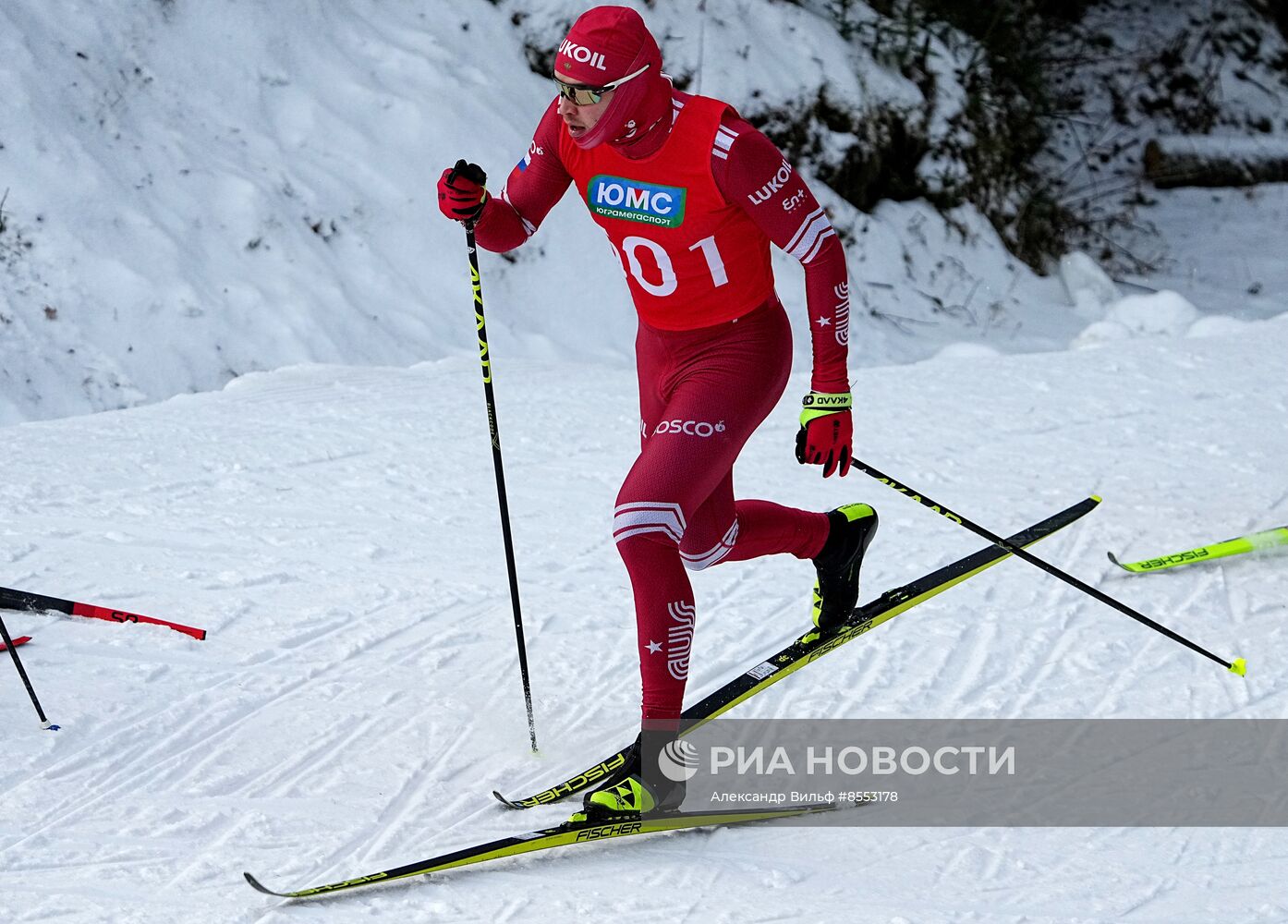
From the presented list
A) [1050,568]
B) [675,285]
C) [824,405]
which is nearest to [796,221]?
[675,285]

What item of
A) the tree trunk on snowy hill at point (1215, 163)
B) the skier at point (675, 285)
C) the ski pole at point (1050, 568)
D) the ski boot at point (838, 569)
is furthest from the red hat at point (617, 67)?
the tree trunk on snowy hill at point (1215, 163)

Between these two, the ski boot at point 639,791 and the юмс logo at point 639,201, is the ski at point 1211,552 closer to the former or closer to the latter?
the ski boot at point 639,791

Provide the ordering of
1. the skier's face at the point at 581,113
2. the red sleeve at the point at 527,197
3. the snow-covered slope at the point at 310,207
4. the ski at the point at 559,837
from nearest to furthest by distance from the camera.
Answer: the ski at the point at 559,837 < the skier's face at the point at 581,113 < the red sleeve at the point at 527,197 < the snow-covered slope at the point at 310,207

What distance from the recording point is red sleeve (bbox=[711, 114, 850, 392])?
2.96 meters

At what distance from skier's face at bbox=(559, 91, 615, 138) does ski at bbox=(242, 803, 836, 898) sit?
5.18 ft

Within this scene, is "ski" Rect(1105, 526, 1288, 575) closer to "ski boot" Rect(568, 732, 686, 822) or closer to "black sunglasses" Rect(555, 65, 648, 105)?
"ski boot" Rect(568, 732, 686, 822)

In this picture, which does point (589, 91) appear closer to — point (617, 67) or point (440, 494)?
point (617, 67)

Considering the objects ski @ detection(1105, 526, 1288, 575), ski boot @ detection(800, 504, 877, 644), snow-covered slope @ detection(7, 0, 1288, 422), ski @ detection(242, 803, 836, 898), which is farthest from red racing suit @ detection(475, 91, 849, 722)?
snow-covered slope @ detection(7, 0, 1288, 422)

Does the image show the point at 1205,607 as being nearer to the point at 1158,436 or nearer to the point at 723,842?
the point at 1158,436

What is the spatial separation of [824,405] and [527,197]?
97 centimetres

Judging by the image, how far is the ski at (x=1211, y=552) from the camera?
4617 millimetres

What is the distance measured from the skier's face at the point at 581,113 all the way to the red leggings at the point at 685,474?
1.89 ft

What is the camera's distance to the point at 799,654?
3.55m

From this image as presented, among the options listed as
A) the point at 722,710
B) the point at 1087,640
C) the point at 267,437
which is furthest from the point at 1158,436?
the point at 267,437
